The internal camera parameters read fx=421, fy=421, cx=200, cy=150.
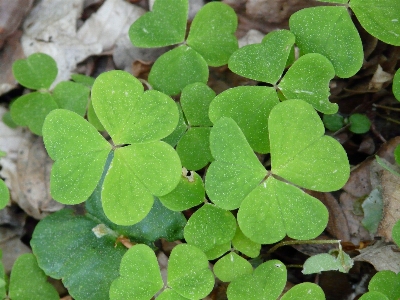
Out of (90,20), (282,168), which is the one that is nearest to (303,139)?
(282,168)

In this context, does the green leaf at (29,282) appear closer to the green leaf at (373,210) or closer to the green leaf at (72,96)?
the green leaf at (72,96)

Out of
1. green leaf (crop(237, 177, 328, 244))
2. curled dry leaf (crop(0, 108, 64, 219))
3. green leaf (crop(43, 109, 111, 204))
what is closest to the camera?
green leaf (crop(237, 177, 328, 244))

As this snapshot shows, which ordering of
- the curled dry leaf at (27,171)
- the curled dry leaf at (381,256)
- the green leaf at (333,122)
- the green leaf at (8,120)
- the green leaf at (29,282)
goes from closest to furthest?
the curled dry leaf at (381,256) → the green leaf at (29,282) → the green leaf at (333,122) → the curled dry leaf at (27,171) → the green leaf at (8,120)

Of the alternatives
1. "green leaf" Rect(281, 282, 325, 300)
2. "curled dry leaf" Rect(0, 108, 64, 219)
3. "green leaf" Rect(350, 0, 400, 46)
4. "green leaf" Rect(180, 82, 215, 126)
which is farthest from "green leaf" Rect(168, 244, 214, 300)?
"green leaf" Rect(350, 0, 400, 46)

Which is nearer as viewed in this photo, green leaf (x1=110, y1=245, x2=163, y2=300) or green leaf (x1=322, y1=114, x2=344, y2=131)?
green leaf (x1=110, y1=245, x2=163, y2=300)

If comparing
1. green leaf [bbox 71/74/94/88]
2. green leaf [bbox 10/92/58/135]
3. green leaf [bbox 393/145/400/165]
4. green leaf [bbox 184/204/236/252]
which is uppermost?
green leaf [bbox 71/74/94/88]

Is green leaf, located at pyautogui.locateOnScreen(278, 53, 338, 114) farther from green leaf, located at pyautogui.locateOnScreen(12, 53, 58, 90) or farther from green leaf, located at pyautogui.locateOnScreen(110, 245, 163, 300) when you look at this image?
green leaf, located at pyautogui.locateOnScreen(12, 53, 58, 90)

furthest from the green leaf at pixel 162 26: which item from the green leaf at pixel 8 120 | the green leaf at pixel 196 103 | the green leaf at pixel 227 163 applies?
the green leaf at pixel 8 120

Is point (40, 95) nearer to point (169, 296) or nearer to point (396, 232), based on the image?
point (169, 296)
